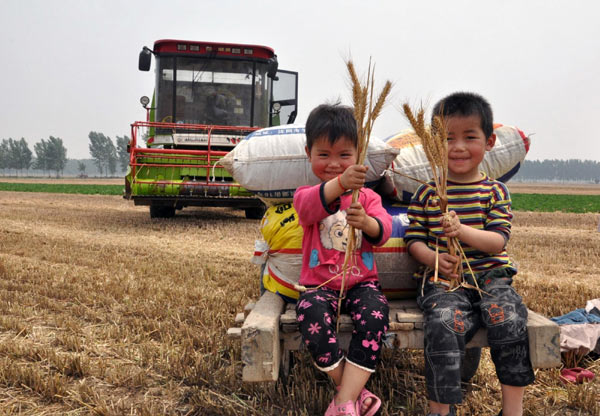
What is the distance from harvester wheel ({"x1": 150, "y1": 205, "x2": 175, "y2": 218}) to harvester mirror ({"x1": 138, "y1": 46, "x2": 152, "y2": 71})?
8.72 ft

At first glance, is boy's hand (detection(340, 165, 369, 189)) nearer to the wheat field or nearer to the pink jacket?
the pink jacket

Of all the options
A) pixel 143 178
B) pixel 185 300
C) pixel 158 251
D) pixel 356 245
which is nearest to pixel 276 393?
pixel 356 245

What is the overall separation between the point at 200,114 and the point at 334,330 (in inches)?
280

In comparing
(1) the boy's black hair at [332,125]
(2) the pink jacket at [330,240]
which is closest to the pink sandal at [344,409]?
(2) the pink jacket at [330,240]

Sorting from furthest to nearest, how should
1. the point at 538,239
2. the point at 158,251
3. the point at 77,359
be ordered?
the point at 538,239 < the point at 158,251 < the point at 77,359

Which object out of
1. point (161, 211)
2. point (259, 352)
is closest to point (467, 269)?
point (259, 352)

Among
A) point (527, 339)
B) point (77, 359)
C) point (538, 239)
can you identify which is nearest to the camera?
point (527, 339)

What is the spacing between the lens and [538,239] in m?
7.43

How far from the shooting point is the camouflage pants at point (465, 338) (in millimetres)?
1726

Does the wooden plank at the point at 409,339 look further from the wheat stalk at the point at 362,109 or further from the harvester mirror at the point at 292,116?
the harvester mirror at the point at 292,116

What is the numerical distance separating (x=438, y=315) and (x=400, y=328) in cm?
17

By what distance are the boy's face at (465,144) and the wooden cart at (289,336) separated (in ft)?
2.23

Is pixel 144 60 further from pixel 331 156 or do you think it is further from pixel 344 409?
pixel 344 409

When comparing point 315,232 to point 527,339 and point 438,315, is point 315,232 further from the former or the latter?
point 527,339
